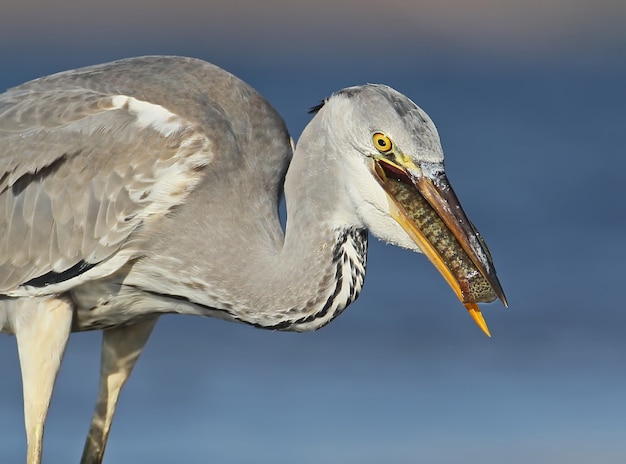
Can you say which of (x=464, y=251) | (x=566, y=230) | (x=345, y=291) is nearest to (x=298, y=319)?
(x=345, y=291)

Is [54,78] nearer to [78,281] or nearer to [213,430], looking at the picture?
[78,281]

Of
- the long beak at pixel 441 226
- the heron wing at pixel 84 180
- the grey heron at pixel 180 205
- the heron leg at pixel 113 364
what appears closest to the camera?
the long beak at pixel 441 226

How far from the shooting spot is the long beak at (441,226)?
510cm

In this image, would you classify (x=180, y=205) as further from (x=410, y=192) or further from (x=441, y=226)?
(x=441, y=226)

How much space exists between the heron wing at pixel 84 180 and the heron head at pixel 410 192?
0.76 meters

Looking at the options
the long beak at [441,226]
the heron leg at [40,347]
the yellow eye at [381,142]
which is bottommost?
the heron leg at [40,347]

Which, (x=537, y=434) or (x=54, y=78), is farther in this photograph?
(x=537, y=434)

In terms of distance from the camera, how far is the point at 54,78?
6.22 metres

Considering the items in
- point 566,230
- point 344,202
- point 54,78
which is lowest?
point 344,202

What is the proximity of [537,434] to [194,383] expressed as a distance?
2085 millimetres

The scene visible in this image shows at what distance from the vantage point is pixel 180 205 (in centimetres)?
573

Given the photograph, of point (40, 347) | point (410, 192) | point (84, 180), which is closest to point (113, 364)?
point (40, 347)

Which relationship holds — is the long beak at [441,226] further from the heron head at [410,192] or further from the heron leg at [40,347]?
the heron leg at [40,347]

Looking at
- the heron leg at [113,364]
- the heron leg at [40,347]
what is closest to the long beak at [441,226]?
the heron leg at [40,347]
